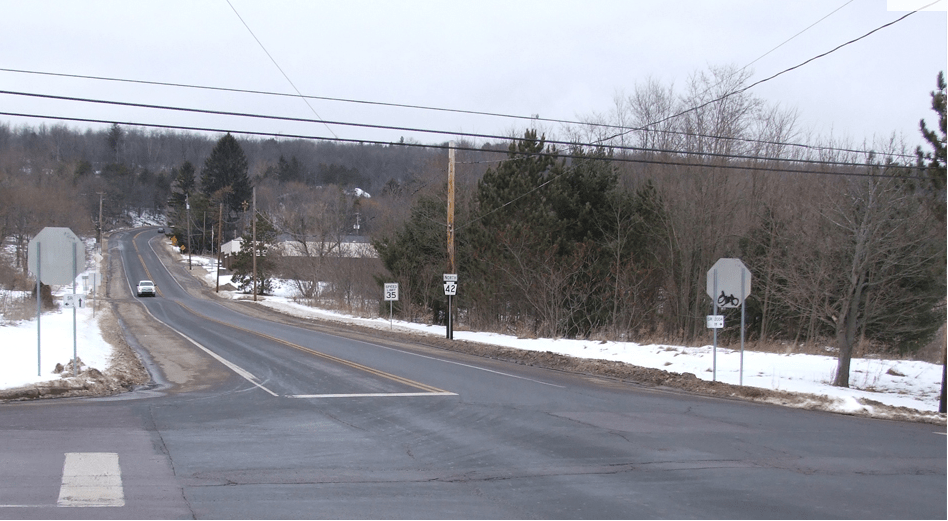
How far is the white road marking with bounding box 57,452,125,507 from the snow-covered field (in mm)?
6758

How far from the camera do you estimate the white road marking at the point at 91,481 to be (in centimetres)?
643

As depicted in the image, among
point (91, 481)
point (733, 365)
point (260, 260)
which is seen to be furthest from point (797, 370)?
point (260, 260)

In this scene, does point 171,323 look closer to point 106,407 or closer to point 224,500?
point 106,407

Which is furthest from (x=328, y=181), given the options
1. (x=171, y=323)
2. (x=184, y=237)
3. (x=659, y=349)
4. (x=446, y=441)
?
(x=446, y=441)

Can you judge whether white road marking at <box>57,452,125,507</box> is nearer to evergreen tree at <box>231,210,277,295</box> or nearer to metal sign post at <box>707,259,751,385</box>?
metal sign post at <box>707,259,751,385</box>

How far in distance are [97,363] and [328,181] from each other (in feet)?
469

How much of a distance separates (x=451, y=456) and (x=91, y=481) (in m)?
3.92

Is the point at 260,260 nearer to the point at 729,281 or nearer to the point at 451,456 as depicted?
the point at 729,281

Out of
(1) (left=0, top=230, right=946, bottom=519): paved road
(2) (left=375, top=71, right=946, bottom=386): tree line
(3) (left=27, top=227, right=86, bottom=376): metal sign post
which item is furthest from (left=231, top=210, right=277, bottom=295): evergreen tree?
(1) (left=0, top=230, right=946, bottom=519): paved road

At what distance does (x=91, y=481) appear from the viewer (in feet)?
23.4

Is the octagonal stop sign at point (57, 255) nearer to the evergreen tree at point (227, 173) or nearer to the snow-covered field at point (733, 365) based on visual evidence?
the snow-covered field at point (733, 365)

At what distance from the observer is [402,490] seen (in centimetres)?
716

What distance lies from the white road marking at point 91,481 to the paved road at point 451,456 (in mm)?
31

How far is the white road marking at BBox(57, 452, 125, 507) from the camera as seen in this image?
6.43 metres
